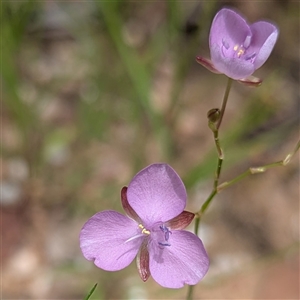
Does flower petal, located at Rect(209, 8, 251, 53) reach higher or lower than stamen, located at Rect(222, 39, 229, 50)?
higher

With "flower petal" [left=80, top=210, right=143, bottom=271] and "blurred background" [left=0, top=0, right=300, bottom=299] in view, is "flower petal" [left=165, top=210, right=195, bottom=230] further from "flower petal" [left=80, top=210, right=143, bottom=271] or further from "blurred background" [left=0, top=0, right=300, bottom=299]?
"blurred background" [left=0, top=0, right=300, bottom=299]

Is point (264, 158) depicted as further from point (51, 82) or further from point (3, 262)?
point (3, 262)

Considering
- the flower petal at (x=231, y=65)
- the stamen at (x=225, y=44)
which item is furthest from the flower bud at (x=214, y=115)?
the stamen at (x=225, y=44)

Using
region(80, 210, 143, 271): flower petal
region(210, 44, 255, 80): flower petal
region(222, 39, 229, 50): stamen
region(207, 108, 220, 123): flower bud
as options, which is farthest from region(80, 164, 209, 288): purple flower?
region(222, 39, 229, 50): stamen

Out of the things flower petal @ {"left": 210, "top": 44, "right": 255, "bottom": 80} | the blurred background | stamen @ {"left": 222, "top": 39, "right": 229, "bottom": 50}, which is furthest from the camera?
the blurred background

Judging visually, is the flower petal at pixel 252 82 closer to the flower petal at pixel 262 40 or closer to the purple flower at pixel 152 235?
the flower petal at pixel 262 40

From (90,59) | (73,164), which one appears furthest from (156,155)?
(90,59)

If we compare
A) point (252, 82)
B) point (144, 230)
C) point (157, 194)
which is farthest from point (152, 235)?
point (252, 82)
